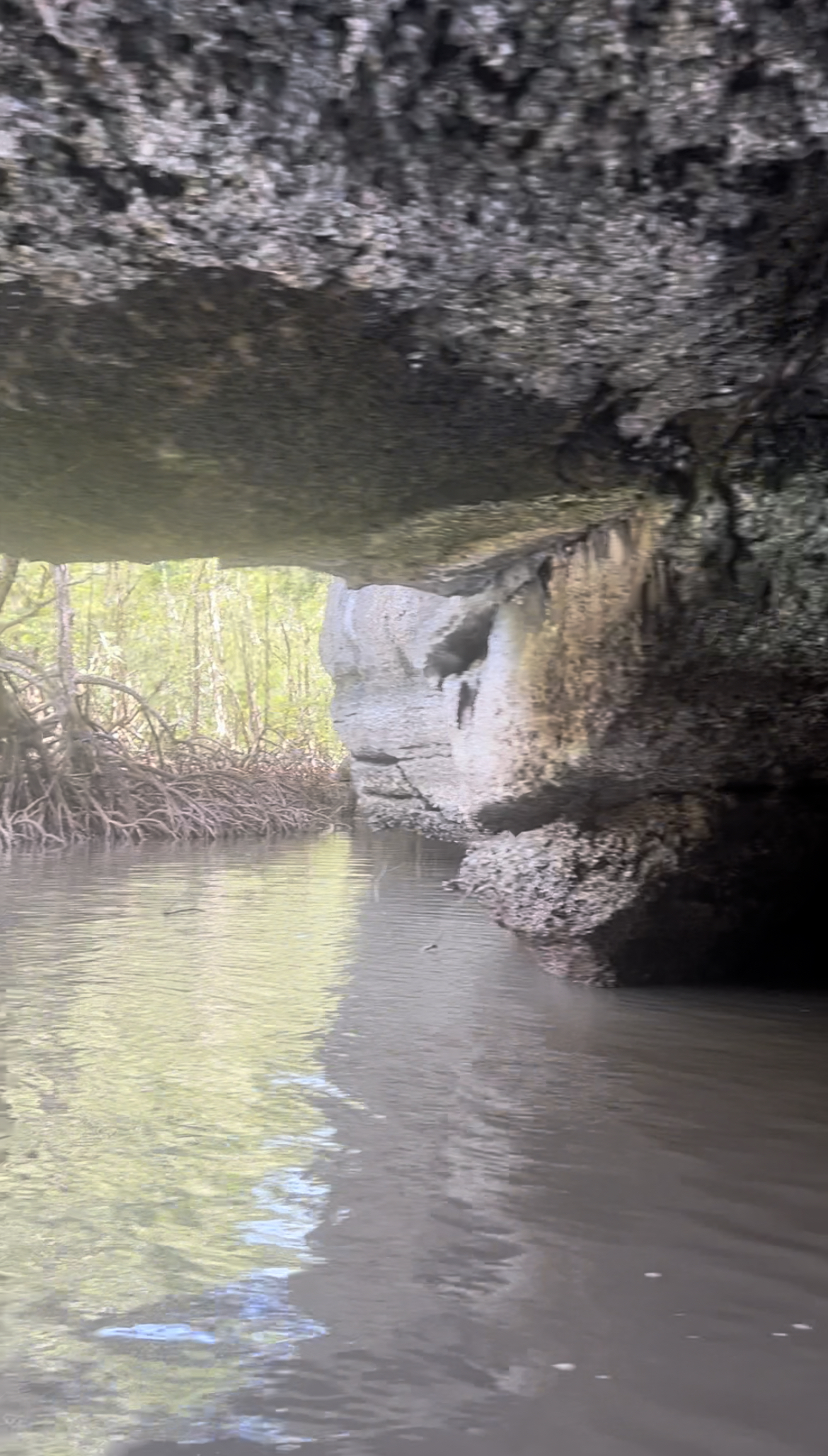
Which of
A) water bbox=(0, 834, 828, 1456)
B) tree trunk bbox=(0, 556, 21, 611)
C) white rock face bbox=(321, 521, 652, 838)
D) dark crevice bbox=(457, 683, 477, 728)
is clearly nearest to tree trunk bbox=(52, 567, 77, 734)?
tree trunk bbox=(0, 556, 21, 611)

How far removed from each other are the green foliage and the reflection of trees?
10191mm

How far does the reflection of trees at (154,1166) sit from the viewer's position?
55.9 inches

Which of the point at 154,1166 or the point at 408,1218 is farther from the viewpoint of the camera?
the point at 154,1166

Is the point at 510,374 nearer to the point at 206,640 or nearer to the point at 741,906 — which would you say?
the point at 741,906

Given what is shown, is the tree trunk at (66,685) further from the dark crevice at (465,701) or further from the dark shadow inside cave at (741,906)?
the dark shadow inside cave at (741,906)

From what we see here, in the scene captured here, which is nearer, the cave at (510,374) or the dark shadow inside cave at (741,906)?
the cave at (510,374)

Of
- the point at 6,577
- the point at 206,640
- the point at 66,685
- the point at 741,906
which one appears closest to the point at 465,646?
the point at 741,906

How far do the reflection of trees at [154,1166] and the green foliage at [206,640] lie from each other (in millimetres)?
10191

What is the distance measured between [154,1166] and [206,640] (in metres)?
15.6

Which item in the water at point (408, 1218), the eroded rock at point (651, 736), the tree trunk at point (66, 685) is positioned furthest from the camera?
the tree trunk at point (66, 685)

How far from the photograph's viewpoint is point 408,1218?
1863 millimetres

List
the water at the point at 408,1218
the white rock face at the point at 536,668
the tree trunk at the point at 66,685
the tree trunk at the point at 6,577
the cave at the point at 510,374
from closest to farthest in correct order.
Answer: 1. the water at the point at 408,1218
2. the cave at the point at 510,374
3. the white rock face at the point at 536,668
4. the tree trunk at the point at 66,685
5. the tree trunk at the point at 6,577

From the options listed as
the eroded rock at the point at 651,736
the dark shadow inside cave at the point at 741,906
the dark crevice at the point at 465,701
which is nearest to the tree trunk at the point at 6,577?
the eroded rock at the point at 651,736

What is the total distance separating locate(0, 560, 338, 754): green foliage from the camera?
15.4 m
